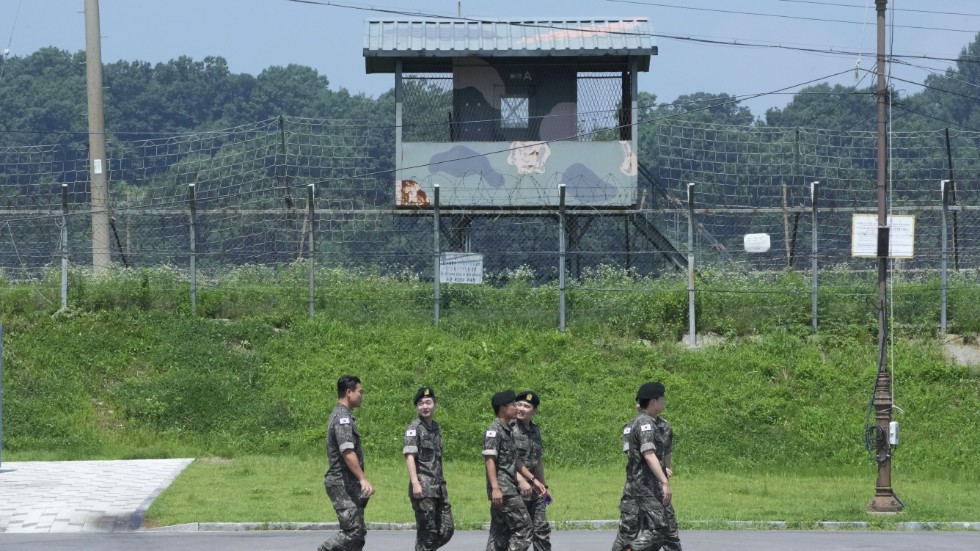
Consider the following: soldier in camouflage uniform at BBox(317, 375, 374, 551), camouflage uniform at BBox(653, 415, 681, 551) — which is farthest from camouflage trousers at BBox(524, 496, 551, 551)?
soldier in camouflage uniform at BBox(317, 375, 374, 551)

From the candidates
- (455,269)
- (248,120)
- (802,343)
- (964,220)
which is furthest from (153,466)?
(248,120)

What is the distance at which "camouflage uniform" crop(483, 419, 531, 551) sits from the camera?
40.0 ft

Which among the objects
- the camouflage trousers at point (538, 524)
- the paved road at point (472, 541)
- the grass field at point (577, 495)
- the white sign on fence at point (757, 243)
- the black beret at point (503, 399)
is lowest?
the grass field at point (577, 495)

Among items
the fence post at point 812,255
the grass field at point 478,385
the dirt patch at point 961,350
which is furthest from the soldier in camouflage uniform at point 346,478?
the dirt patch at point 961,350

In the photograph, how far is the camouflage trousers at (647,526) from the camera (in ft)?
39.7

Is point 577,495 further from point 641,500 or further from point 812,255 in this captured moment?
point 812,255

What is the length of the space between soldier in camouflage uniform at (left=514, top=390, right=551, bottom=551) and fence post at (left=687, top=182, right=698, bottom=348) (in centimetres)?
1201

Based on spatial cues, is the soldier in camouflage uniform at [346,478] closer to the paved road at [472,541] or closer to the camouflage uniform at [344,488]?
the camouflage uniform at [344,488]

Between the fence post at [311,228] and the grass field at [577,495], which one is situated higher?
the fence post at [311,228]

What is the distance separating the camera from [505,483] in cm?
1234

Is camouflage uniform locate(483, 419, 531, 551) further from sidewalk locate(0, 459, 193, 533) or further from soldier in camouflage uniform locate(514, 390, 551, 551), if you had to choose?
sidewalk locate(0, 459, 193, 533)

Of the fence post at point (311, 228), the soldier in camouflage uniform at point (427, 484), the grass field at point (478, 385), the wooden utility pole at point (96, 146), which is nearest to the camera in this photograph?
the soldier in camouflage uniform at point (427, 484)

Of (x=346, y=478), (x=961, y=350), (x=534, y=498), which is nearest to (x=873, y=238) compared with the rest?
(x=961, y=350)

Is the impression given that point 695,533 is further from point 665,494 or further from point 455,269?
point 455,269
